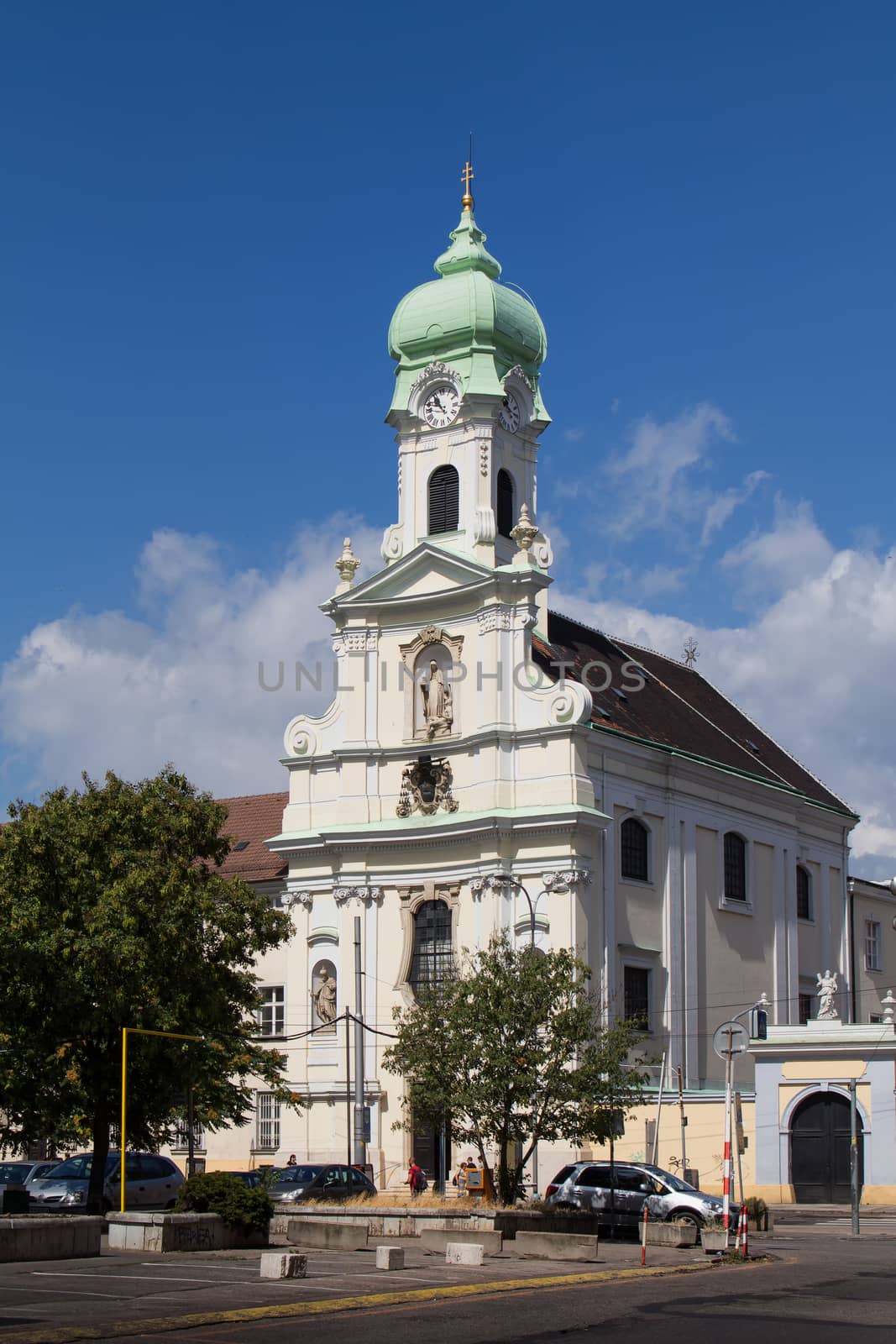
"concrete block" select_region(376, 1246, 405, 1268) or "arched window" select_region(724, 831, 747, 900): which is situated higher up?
"arched window" select_region(724, 831, 747, 900)

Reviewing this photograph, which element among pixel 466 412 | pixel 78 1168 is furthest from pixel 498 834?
pixel 78 1168

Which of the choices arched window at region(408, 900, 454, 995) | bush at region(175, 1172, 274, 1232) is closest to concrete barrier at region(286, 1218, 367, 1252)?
bush at region(175, 1172, 274, 1232)

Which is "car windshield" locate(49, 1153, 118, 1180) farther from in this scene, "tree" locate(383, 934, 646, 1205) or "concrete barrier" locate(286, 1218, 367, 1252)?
"concrete barrier" locate(286, 1218, 367, 1252)

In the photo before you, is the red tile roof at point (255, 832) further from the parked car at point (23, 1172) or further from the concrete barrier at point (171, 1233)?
the concrete barrier at point (171, 1233)

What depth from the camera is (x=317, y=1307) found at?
20.1m

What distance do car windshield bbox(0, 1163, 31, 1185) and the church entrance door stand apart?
2049 cm

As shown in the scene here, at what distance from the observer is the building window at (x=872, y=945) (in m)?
71.8

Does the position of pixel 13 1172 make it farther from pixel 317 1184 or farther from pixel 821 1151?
pixel 821 1151

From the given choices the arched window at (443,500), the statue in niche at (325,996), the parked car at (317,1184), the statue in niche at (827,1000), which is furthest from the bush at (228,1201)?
the arched window at (443,500)

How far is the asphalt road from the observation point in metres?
17.8

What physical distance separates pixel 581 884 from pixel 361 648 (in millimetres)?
11445

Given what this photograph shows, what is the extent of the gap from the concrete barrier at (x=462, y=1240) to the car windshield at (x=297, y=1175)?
36.2 feet

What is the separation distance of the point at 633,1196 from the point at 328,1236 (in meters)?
7.78

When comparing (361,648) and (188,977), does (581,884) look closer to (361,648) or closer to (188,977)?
(361,648)
